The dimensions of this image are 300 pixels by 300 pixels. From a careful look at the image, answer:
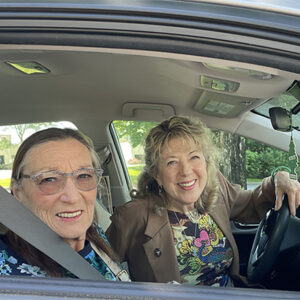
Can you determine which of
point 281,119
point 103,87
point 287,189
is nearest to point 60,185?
point 287,189

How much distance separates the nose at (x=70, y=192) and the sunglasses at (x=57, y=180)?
0.04 feet

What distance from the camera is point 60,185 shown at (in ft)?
5.47

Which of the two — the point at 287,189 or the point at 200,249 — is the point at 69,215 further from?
the point at 287,189

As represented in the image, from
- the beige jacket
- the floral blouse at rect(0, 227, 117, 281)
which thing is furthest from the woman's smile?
the floral blouse at rect(0, 227, 117, 281)

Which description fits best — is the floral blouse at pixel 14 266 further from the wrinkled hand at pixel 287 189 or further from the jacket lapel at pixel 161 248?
the wrinkled hand at pixel 287 189

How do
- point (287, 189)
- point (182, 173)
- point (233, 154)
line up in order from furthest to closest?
1. point (233, 154)
2. point (182, 173)
3. point (287, 189)

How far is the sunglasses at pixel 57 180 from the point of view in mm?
1643

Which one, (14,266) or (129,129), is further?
(129,129)

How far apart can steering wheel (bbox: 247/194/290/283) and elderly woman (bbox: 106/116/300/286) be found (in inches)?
3.7

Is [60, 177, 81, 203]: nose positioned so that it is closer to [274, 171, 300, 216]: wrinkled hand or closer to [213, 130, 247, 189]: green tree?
[274, 171, 300, 216]: wrinkled hand

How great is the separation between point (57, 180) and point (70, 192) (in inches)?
2.6

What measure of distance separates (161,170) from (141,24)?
141 cm

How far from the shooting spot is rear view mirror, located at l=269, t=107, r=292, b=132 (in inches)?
94.7

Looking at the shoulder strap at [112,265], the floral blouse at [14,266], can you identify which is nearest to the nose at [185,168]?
the shoulder strap at [112,265]
